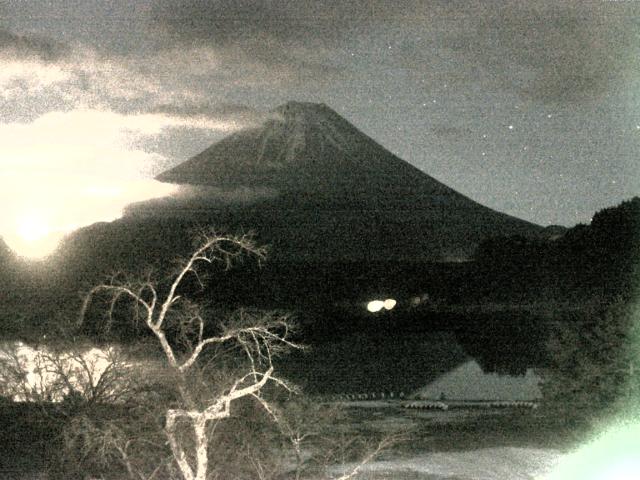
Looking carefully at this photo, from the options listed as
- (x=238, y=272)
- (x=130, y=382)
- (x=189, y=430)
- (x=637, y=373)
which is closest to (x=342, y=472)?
(x=189, y=430)

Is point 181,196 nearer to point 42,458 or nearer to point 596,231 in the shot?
point 596,231

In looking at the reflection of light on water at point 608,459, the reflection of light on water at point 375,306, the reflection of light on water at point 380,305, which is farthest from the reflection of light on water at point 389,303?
the reflection of light on water at point 608,459

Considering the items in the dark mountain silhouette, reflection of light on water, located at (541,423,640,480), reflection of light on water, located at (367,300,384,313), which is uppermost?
the dark mountain silhouette

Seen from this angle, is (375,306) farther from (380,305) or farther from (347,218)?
(347,218)

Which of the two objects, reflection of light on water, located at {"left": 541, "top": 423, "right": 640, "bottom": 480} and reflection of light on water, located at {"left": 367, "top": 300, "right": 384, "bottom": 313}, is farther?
reflection of light on water, located at {"left": 367, "top": 300, "right": 384, "bottom": 313}

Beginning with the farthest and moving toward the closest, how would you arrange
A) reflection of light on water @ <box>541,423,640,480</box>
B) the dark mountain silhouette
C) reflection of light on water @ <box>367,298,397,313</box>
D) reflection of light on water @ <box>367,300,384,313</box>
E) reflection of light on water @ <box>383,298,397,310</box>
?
the dark mountain silhouette < reflection of light on water @ <box>383,298,397,310</box> < reflection of light on water @ <box>367,298,397,313</box> < reflection of light on water @ <box>367,300,384,313</box> < reflection of light on water @ <box>541,423,640,480</box>

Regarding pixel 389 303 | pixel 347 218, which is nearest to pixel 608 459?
pixel 389 303

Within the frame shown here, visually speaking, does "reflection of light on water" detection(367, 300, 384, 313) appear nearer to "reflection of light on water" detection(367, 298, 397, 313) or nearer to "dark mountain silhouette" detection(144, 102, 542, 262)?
"reflection of light on water" detection(367, 298, 397, 313)

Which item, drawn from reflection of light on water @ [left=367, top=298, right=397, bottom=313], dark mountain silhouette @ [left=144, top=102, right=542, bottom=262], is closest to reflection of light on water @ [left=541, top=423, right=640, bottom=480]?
reflection of light on water @ [left=367, top=298, right=397, bottom=313]

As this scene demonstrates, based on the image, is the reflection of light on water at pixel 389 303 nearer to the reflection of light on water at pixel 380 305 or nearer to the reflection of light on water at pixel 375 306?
the reflection of light on water at pixel 380 305
